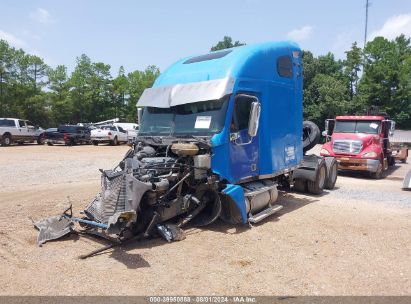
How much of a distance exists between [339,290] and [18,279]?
3831 mm

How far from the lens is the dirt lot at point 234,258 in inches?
184

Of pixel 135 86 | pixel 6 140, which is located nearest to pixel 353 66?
pixel 135 86

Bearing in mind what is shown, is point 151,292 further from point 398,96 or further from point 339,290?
point 398,96

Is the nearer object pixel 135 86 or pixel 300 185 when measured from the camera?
pixel 300 185

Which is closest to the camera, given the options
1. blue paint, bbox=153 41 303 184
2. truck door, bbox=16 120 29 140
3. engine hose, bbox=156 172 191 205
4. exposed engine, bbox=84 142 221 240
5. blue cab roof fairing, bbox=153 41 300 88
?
exposed engine, bbox=84 142 221 240

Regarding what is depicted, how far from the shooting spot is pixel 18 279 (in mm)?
4758

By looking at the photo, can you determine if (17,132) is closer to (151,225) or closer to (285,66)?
(285,66)

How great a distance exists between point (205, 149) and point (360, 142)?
10.2 metres

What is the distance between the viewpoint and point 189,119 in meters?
7.22

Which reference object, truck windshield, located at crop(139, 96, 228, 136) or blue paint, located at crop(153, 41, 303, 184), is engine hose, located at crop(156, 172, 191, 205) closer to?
blue paint, located at crop(153, 41, 303, 184)

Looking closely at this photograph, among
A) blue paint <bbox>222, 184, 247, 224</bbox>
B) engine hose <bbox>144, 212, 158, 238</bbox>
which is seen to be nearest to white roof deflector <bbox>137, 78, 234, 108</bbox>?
blue paint <bbox>222, 184, 247, 224</bbox>

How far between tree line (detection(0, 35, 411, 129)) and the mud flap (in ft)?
134

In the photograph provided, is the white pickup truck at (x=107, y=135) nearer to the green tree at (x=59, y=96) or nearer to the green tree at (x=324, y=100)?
the green tree at (x=59, y=96)

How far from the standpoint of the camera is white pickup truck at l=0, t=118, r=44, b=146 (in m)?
29.3
